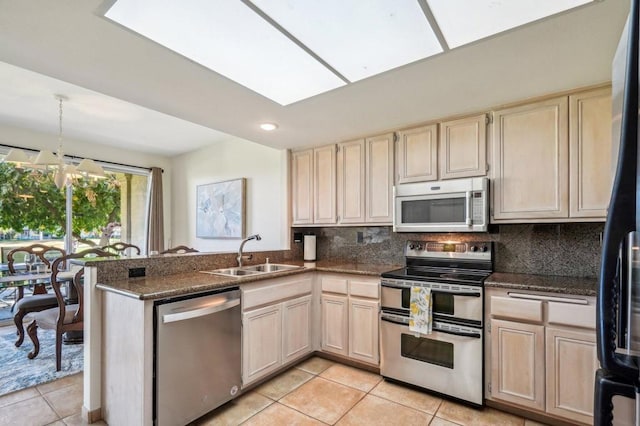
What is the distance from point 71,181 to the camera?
3848mm

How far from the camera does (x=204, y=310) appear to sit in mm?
2051

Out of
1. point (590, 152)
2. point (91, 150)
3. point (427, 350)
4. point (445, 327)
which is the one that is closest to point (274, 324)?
point (427, 350)

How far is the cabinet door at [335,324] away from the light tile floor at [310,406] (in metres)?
0.31

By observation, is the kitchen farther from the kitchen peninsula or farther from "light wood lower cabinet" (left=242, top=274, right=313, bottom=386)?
the kitchen peninsula

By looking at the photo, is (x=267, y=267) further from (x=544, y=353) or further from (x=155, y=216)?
(x=155, y=216)

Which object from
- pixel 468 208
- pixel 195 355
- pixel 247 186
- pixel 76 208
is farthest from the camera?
pixel 76 208

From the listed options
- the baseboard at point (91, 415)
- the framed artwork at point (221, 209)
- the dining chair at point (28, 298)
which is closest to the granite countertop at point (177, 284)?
the baseboard at point (91, 415)

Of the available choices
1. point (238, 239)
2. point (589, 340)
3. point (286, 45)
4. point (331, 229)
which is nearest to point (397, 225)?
point (331, 229)

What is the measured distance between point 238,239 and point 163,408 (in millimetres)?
2984

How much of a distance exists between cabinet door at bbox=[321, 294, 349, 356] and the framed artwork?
2094 mm

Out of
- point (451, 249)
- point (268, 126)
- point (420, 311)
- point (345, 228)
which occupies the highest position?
point (268, 126)

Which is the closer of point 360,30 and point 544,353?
point 360,30

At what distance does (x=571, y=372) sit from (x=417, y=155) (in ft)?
6.25

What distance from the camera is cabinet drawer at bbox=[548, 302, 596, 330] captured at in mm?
1926
